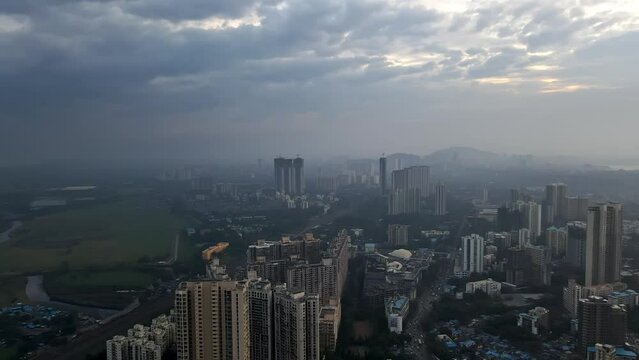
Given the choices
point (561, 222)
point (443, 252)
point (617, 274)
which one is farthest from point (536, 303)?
point (561, 222)

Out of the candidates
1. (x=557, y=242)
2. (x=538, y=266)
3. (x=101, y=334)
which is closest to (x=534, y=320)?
(x=538, y=266)

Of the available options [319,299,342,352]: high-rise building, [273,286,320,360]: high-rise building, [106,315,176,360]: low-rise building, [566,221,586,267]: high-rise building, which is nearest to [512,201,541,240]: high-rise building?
[566,221,586,267]: high-rise building

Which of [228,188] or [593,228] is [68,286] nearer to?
[593,228]

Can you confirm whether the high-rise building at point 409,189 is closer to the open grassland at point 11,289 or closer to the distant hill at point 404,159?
the distant hill at point 404,159

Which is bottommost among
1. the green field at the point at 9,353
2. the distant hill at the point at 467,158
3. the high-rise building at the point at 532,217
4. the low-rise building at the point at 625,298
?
the green field at the point at 9,353

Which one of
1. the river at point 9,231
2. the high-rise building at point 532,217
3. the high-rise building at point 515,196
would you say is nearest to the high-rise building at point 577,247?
the high-rise building at point 532,217

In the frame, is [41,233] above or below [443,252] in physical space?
above

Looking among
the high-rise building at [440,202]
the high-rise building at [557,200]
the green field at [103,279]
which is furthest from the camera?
the high-rise building at [440,202]
